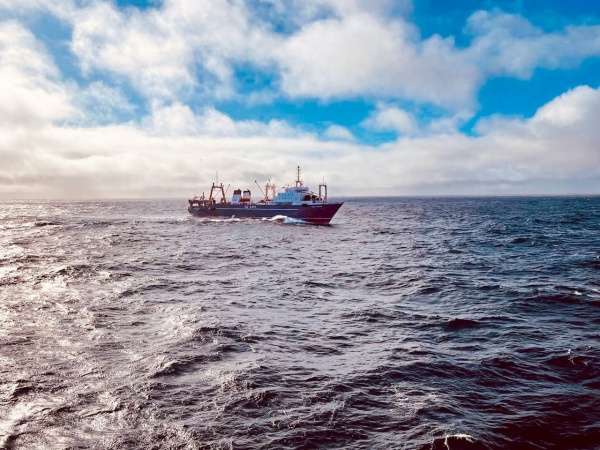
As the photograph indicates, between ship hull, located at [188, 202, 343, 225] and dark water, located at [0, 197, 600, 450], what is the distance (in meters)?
52.4

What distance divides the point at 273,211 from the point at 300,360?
7591 cm

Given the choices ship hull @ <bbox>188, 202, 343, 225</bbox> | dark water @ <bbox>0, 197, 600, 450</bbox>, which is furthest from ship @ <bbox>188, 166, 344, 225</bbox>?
dark water @ <bbox>0, 197, 600, 450</bbox>

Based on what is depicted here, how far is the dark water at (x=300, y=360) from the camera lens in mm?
9492

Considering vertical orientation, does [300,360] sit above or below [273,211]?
below

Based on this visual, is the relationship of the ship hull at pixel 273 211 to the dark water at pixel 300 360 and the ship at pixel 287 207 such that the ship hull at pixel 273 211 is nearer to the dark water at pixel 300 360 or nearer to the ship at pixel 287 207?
the ship at pixel 287 207

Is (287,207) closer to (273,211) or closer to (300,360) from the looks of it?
(273,211)

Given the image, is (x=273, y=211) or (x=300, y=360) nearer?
(x=300, y=360)

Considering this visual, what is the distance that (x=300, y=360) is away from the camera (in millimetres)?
13906

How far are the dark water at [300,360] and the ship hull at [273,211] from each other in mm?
52425

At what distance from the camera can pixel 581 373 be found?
12.8 m

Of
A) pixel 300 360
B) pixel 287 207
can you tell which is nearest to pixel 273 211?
pixel 287 207

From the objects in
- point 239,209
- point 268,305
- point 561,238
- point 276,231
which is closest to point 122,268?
point 268,305

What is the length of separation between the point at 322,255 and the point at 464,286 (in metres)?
17.8

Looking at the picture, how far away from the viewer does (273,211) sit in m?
89.2
